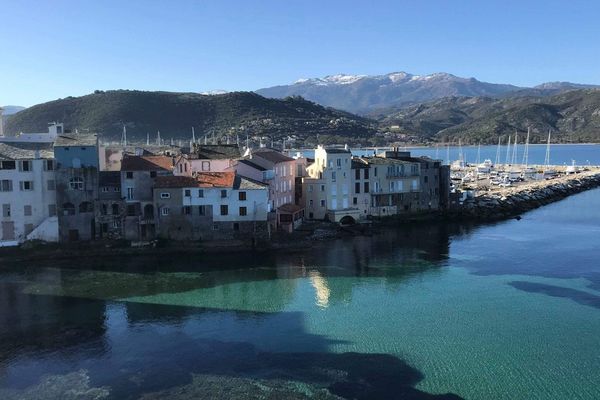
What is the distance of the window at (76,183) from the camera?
1636 inches

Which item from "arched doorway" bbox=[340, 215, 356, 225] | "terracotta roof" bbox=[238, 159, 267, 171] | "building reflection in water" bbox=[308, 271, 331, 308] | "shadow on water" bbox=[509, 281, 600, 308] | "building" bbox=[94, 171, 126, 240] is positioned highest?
"terracotta roof" bbox=[238, 159, 267, 171]

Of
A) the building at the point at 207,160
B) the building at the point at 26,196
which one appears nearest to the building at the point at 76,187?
the building at the point at 26,196

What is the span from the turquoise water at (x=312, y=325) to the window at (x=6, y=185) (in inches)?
261

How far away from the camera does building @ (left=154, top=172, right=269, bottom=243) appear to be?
4209cm

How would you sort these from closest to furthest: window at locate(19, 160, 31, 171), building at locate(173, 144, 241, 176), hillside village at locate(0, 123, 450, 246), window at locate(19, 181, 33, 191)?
window at locate(19, 160, 31, 171) → window at locate(19, 181, 33, 191) → hillside village at locate(0, 123, 450, 246) → building at locate(173, 144, 241, 176)

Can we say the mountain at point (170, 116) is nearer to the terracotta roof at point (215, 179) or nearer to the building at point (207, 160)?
the building at point (207, 160)

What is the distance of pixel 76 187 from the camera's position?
4169 cm

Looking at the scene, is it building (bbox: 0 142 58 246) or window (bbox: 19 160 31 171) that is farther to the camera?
window (bbox: 19 160 31 171)

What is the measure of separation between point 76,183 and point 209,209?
10366mm

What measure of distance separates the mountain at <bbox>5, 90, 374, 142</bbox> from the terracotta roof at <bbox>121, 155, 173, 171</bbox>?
7832 centimetres

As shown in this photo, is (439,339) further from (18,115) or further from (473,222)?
(18,115)

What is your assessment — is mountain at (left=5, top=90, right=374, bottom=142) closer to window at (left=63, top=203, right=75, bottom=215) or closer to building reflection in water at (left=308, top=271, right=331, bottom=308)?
window at (left=63, top=203, right=75, bottom=215)

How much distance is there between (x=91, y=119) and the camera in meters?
126

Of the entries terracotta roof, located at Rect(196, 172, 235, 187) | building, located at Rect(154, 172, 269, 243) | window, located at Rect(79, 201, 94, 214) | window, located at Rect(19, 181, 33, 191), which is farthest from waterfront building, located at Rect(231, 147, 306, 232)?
window, located at Rect(19, 181, 33, 191)
